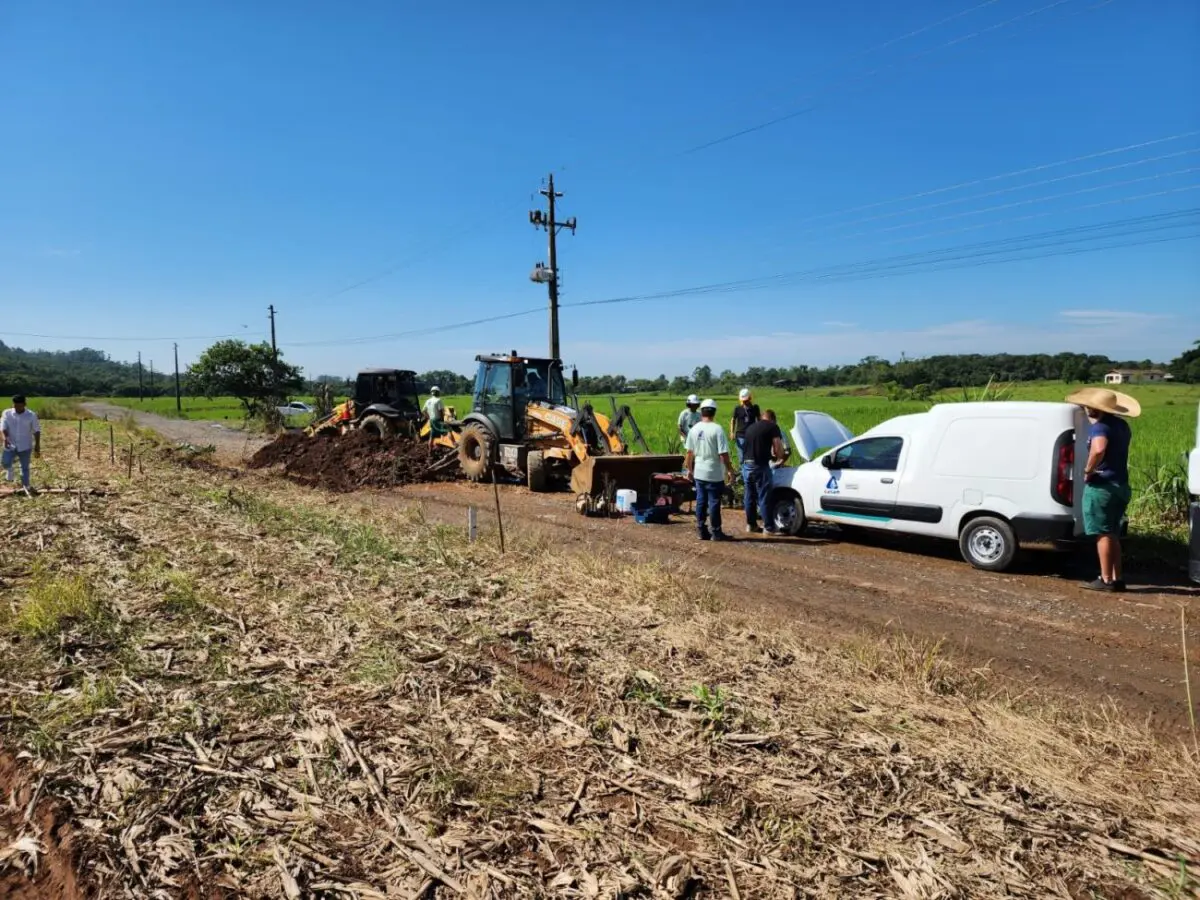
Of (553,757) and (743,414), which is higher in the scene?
(743,414)

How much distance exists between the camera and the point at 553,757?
356 cm

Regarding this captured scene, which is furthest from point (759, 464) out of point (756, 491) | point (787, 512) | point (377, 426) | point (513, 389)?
point (377, 426)

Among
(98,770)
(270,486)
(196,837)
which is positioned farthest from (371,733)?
(270,486)

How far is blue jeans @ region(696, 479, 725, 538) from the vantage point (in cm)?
948

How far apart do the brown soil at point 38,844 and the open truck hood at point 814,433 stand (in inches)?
Result: 356

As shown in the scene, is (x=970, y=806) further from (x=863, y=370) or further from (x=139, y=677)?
(x=863, y=370)

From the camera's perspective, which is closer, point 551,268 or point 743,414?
point 743,414

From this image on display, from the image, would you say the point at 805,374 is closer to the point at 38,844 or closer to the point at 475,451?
the point at 475,451

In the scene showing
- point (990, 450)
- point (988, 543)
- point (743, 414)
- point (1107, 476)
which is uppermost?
point (743, 414)

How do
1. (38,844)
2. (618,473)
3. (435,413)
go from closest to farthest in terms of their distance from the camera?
(38,844) → (618,473) → (435,413)

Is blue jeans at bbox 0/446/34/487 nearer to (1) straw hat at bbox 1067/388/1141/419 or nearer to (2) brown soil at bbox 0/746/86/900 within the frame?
(2) brown soil at bbox 0/746/86/900

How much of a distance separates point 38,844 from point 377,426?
15355 millimetres

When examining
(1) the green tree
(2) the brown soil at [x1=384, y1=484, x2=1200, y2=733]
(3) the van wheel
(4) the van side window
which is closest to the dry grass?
(2) the brown soil at [x1=384, y1=484, x2=1200, y2=733]

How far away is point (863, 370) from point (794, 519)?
49.6 m
